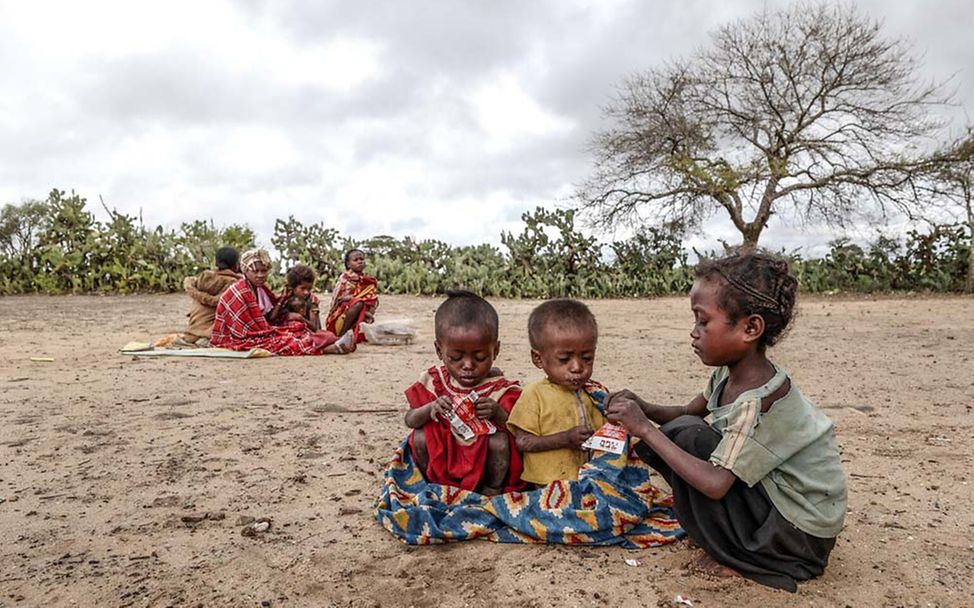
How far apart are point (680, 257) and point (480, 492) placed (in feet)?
42.3

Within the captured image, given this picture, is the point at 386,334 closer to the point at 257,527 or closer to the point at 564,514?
the point at 257,527

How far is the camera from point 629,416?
2342 mm

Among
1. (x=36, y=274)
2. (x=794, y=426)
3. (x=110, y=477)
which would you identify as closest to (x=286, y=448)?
(x=110, y=477)

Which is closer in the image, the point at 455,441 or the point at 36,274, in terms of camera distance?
the point at 455,441

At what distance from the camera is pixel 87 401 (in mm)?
4875

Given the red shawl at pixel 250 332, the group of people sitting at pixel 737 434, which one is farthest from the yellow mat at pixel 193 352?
the group of people sitting at pixel 737 434

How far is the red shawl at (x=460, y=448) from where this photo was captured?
293cm

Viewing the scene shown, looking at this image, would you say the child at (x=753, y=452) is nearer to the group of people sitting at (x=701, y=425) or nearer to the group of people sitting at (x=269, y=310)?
the group of people sitting at (x=701, y=425)

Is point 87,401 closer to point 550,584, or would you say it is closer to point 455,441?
point 455,441

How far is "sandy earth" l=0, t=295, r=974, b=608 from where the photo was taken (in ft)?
7.41

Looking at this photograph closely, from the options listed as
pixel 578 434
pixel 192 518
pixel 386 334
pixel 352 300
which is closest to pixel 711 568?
pixel 578 434

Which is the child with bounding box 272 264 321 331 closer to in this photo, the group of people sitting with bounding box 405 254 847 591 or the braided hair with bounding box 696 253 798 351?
the group of people sitting with bounding box 405 254 847 591

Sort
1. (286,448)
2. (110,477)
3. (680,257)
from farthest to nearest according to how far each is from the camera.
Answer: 1. (680,257)
2. (286,448)
3. (110,477)

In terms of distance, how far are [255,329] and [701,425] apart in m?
5.96
